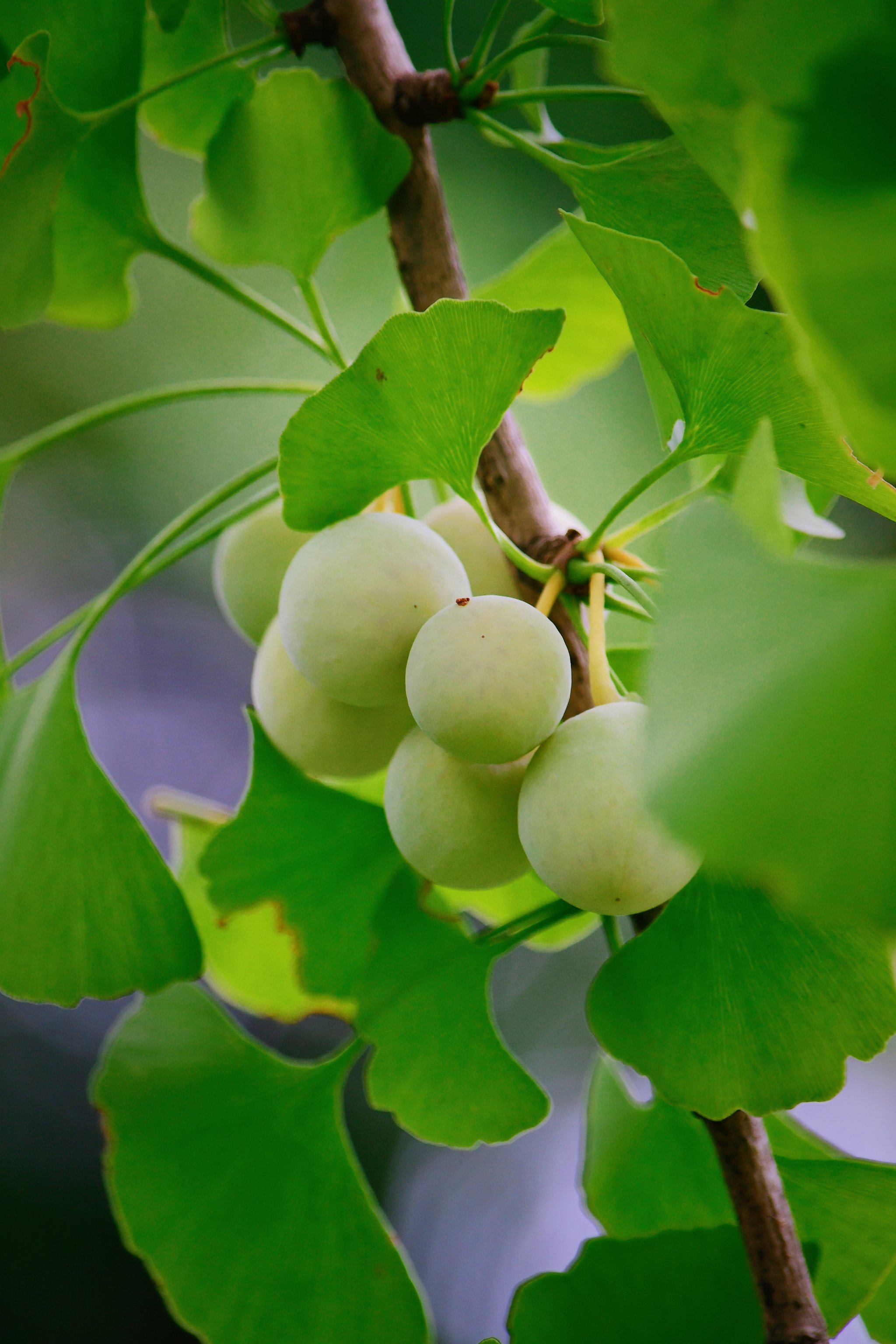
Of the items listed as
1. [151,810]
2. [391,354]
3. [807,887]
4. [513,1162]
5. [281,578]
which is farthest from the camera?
[513,1162]

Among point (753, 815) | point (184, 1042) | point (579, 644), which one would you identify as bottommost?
point (184, 1042)

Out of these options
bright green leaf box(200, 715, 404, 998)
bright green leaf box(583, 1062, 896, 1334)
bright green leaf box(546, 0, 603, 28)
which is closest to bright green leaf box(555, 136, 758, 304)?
bright green leaf box(546, 0, 603, 28)

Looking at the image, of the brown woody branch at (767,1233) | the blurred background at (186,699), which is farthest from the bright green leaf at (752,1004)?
the blurred background at (186,699)

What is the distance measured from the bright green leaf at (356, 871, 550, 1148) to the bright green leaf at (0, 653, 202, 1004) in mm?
83

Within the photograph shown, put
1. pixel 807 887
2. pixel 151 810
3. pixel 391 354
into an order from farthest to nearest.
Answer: pixel 151 810
pixel 391 354
pixel 807 887

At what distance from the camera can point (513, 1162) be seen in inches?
86.4

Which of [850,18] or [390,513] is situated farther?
[390,513]

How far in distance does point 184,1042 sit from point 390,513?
0.97 ft

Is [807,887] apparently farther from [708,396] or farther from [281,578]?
[281,578]

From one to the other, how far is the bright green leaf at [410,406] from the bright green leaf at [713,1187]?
34cm

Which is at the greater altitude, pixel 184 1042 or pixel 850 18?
pixel 850 18

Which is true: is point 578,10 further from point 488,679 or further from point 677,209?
point 488,679

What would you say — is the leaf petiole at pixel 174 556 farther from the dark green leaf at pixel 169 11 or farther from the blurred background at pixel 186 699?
the blurred background at pixel 186 699

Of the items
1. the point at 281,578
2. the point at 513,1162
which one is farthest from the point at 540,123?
the point at 513,1162
